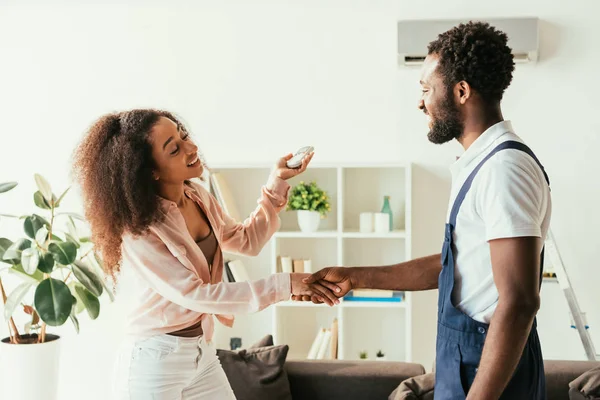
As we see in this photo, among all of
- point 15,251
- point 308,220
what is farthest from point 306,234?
point 15,251

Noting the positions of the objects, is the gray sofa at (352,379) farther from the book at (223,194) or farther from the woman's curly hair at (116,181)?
the woman's curly hair at (116,181)

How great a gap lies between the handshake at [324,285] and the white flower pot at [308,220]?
1607 millimetres

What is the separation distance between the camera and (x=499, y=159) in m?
1.67

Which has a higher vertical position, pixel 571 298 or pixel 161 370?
pixel 161 370

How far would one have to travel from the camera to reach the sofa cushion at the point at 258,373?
3307 millimetres

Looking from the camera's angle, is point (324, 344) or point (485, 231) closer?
point (485, 231)

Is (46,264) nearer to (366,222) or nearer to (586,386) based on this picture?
(366,222)

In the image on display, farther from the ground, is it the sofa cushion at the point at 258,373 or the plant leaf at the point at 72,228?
the plant leaf at the point at 72,228

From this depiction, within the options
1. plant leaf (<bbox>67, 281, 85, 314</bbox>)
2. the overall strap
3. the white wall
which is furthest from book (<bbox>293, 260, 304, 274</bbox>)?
the overall strap

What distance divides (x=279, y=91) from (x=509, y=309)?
3.11 meters

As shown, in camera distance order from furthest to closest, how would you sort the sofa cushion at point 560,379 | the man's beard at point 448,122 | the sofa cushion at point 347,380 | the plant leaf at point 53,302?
the plant leaf at point 53,302 < the sofa cushion at point 347,380 < the sofa cushion at point 560,379 < the man's beard at point 448,122

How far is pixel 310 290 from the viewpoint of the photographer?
2.44 metres

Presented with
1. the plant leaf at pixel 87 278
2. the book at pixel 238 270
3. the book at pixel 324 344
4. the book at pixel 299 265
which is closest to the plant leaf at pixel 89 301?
the plant leaf at pixel 87 278

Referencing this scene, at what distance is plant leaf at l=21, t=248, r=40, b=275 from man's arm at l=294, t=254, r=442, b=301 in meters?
1.81
